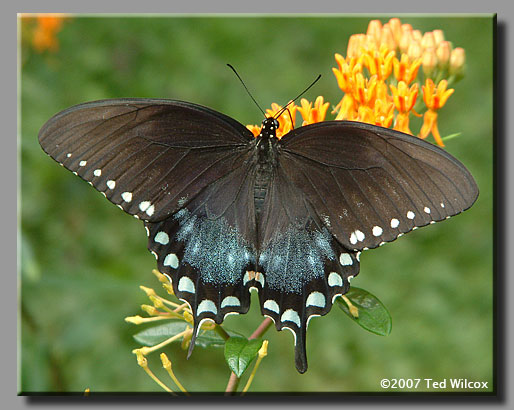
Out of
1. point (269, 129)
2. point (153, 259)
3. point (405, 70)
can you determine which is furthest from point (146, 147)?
point (153, 259)

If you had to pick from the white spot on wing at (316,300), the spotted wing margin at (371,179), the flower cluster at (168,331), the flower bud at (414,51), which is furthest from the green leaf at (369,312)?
the flower bud at (414,51)

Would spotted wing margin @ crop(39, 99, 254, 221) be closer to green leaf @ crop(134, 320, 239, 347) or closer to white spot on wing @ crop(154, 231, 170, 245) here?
white spot on wing @ crop(154, 231, 170, 245)

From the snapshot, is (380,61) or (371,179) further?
(380,61)

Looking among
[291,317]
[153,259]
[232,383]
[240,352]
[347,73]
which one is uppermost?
[347,73]

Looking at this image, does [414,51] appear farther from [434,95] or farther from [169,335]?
[169,335]

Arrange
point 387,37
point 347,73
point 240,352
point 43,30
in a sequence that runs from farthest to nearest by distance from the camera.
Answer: point 43,30 → point 387,37 → point 347,73 → point 240,352

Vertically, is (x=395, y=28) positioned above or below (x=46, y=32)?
below

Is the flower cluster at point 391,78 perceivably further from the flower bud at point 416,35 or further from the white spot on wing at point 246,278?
the white spot on wing at point 246,278

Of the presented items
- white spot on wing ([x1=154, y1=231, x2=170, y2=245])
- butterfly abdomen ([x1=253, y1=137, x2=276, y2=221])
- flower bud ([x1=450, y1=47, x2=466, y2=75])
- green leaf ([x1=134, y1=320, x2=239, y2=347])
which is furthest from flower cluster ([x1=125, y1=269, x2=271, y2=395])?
flower bud ([x1=450, y1=47, x2=466, y2=75])
